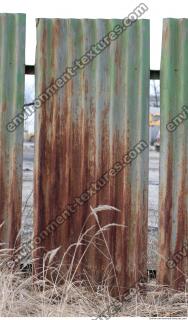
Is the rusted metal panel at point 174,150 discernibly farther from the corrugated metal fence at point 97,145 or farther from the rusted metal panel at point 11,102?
the rusted metal panel at point 11,102

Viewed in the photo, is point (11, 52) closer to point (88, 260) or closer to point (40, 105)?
point (40, 105)

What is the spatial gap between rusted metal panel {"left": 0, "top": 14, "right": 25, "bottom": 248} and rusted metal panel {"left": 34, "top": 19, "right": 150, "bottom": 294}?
128 mm

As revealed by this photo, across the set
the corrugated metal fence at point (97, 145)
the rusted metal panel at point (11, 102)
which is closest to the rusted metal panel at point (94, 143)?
the corrugated metal fence at point (97, 145)

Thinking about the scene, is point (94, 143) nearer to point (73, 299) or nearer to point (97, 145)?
point (97, 145)

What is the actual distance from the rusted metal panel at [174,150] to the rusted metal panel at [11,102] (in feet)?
3.31

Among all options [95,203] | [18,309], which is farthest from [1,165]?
[18,309]

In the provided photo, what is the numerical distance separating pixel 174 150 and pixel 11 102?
3.95 ft

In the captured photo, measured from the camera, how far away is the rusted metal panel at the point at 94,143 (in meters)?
4.12

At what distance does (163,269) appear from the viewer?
416 cm

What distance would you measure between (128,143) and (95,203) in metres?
0.48

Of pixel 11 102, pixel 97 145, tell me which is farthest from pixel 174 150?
pixel 11 102

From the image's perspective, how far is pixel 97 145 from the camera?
13.6ft

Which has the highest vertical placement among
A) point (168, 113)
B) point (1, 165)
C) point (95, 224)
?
point (168, 113)

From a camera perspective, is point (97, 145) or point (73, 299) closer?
point (73, 299)
